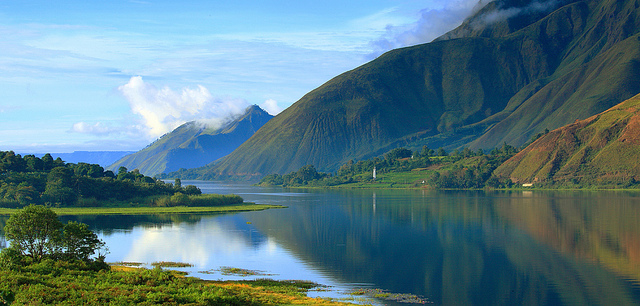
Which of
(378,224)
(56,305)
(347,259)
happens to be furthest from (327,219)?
(56,305)

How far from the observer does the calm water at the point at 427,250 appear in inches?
1957

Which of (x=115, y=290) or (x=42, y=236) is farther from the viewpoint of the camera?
(x=42, y=236)

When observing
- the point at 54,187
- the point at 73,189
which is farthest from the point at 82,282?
the point at 73,189

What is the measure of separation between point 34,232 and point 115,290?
51.0 feet

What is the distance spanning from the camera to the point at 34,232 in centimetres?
4719

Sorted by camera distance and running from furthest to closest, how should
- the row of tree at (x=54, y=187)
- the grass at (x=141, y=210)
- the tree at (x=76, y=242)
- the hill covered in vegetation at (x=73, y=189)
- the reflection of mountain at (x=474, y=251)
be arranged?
the hill covered in vegetation at (x=73, y=189) < the row of tree at (x=54, y=187) < the grass at (x=141, y=210) < the reflection of mountain at (x=474, y=251) < the tree at (x=76, y=242)

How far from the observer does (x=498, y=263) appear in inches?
2416

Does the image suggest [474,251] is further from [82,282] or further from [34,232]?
[34,232]

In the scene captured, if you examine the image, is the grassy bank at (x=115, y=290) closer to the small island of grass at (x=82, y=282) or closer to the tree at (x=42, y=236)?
the small island of grass at (x=82, y=282)

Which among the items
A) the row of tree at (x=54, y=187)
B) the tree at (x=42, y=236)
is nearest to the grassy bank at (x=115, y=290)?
the tree at (x=42, y=236)

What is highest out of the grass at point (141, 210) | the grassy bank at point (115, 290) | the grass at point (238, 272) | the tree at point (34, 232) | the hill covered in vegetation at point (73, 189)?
the hill covered in vegetation at point (73, 189)

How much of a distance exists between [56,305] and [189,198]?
114752 mm

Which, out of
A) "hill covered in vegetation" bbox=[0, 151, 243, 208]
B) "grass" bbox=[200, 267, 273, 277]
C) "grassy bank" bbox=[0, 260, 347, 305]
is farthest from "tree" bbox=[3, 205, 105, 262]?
"hill covered in vegetation" bbox=[0, 151, 243, 208]

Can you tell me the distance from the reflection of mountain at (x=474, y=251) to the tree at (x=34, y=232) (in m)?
25.6
